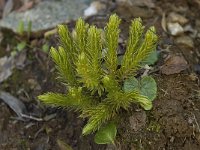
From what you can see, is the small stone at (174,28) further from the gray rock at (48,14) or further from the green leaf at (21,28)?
the green leaf at (21,28)

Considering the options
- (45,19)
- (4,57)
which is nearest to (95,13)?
(45,19)

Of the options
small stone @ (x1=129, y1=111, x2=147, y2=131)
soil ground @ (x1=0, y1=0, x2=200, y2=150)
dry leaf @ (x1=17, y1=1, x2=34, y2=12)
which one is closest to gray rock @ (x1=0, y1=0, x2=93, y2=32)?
dry leaf @ (x1=17, y1=1, x2=34, y2=12)

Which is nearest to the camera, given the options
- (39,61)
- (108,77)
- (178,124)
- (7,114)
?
(108,77)

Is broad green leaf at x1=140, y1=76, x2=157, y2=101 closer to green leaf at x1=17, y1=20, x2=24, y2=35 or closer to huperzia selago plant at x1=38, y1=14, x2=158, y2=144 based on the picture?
huperzia selago plant at x1=38, y1=14, x2=158, y2=144

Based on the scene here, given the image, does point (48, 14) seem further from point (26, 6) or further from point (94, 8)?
point (94, 8)

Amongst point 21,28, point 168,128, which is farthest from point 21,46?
point 168,128

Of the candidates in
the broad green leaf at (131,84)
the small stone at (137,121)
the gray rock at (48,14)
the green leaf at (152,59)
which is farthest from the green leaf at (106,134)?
the gray rock at (48,14)

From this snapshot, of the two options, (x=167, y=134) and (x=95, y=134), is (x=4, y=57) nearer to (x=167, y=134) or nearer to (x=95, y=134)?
(x=95, y=134)
